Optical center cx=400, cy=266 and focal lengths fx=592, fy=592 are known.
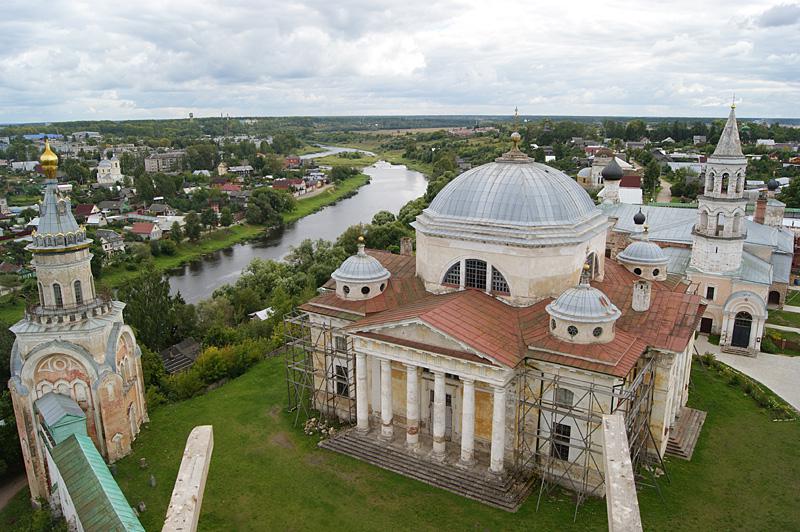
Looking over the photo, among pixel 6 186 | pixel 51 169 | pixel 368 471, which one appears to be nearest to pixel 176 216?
pixel 6 186

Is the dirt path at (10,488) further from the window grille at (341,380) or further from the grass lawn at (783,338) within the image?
the grass lawn at (783,338)

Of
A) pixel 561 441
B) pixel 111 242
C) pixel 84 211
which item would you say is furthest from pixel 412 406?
pixel 84 211

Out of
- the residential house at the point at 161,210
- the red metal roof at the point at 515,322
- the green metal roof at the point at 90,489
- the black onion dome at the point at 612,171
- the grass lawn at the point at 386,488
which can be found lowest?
the grass lawn at the point at 386,488

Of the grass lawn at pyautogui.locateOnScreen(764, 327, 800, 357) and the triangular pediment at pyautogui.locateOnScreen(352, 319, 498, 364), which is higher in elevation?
the triangular pediment at pyautogui.locateOnScreen(352, 319, 498, 364)

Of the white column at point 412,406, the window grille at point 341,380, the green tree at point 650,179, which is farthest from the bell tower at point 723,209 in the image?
the green tree at point 650,179

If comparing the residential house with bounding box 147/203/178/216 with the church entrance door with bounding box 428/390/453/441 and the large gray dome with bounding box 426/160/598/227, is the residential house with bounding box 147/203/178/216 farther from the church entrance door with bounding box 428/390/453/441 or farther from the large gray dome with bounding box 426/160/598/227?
the church entrance door with bounding box 428/390/453/441

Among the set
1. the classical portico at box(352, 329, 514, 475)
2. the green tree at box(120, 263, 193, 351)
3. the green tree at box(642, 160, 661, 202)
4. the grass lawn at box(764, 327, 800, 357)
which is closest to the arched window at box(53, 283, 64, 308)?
the classical portico at box(352, 329, 514, 475)

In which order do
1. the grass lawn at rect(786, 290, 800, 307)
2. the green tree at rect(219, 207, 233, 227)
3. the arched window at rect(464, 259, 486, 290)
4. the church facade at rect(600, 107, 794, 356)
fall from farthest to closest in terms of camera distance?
the green tree at rect(219, 207, 233, 227) → the grass lawn at rect(786, 290, 800, 307) → the church facade at rect(600, 107, 794, 356) → the arched window at rect(464, 259, 486, 290)
